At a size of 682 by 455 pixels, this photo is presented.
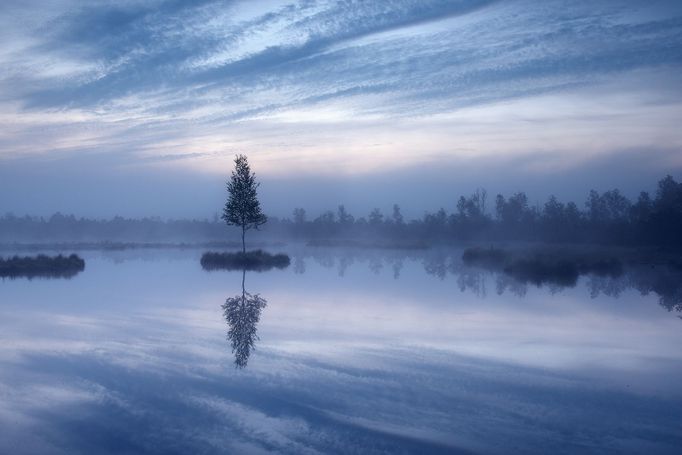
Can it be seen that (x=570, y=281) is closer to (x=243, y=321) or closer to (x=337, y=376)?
(x=243, y=321)

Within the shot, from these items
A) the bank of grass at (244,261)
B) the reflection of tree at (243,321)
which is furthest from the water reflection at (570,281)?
the reflection of tree at (243,321)

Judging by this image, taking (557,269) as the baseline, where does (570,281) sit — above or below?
below

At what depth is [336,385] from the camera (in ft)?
34.2

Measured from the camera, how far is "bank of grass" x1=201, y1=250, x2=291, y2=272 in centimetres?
4488

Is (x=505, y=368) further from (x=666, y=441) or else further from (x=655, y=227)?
(x=655, y=227)

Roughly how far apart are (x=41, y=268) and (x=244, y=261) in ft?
49.6

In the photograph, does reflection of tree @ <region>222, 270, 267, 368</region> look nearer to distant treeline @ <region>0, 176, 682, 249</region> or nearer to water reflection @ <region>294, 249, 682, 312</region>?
water reflection @ <region>294, 249, 682, 312</region>

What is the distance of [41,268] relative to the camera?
39156mm

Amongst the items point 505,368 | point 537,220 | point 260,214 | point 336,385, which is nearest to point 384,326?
point 505,368

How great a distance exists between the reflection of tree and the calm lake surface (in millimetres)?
94

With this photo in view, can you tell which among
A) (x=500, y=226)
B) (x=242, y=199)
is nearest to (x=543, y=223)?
(x=500, y=226)

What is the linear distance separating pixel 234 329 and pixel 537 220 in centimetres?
12111

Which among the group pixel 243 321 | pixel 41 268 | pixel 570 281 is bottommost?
pixel 41 268

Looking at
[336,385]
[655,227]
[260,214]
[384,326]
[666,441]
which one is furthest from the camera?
[655,227]
